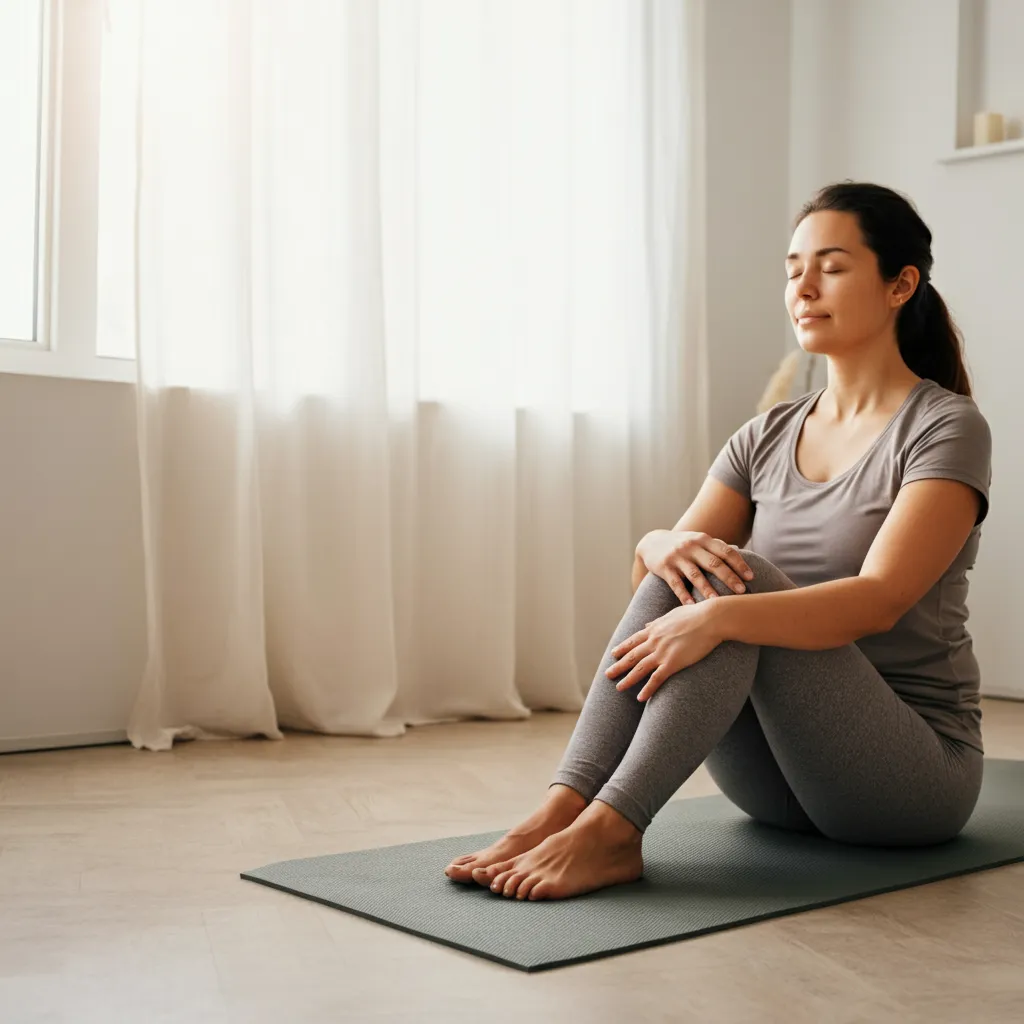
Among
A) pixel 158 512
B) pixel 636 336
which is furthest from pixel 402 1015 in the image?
pixel 636 336

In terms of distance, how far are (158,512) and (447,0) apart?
1.54 metres

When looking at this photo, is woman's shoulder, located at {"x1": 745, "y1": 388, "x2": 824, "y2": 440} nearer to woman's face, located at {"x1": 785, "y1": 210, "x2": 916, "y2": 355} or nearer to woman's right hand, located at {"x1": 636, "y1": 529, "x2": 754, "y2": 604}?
woman's face, located at {"x1": 785, "y1": 210, "x2": 916, "y2": 355}

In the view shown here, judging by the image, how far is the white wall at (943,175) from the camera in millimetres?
4016

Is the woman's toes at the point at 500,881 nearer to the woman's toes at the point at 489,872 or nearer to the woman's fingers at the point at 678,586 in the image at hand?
the woman's toes at the point at 489,872

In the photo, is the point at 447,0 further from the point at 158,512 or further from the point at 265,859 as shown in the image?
the point at 265,859

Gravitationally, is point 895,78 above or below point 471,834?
above

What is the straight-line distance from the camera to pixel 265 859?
194 centimetres

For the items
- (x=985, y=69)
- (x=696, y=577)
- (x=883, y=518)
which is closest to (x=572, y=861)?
(x=696, y=577)

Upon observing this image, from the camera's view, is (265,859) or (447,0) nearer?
(265,859)

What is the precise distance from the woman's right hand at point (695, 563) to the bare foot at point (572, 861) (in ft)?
0.96

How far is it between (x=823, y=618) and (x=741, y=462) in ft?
1.59

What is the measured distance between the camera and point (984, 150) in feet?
13.2

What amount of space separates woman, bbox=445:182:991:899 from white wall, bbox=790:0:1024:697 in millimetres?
2195

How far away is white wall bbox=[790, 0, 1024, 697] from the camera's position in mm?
4016
